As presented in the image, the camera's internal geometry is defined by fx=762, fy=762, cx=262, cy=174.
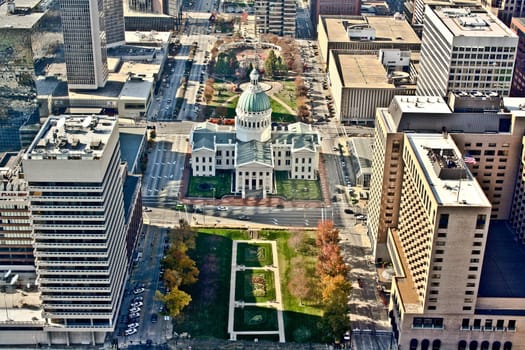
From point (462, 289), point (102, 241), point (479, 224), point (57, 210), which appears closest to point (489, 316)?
point (462, 289)

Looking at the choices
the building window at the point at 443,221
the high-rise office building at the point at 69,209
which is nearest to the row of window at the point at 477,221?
the building window at the point at 443,221

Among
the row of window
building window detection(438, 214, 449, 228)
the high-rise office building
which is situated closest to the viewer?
the high-rise office building

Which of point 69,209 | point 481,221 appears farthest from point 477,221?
point 69,209

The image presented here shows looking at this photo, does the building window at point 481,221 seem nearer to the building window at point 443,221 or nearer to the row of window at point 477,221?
the row of window at point 477,221

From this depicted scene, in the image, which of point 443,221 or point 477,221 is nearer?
point 477,221

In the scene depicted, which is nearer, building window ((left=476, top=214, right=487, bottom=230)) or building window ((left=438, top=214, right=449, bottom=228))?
building window ((left=476, top=214, right=487, bottom=230))

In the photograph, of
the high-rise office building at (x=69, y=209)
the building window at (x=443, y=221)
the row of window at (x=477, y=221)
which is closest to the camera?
the high-rise office building at (x=69, y=209)

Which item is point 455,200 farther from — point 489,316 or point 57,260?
point 57,260

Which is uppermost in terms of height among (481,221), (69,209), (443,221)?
(69,209)

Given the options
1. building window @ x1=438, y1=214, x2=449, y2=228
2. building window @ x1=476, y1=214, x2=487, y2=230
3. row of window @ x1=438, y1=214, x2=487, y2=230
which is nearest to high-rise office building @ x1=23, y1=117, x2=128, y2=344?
building window @ x1=438, y1=214, x2=449, y2=228

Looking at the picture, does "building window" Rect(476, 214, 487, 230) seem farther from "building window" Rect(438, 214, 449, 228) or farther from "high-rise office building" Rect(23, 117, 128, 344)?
"high-rise office building" Rect(23, 117, 128, 344)

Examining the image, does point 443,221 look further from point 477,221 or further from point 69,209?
point 69,209

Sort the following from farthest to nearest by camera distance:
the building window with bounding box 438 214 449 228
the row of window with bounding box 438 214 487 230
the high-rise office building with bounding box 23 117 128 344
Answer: the building window with bounding box 438 214 449 228, the row of window with bounding box 438 214 487 230, the high-rise office building with bounding box 23 117 128 344
